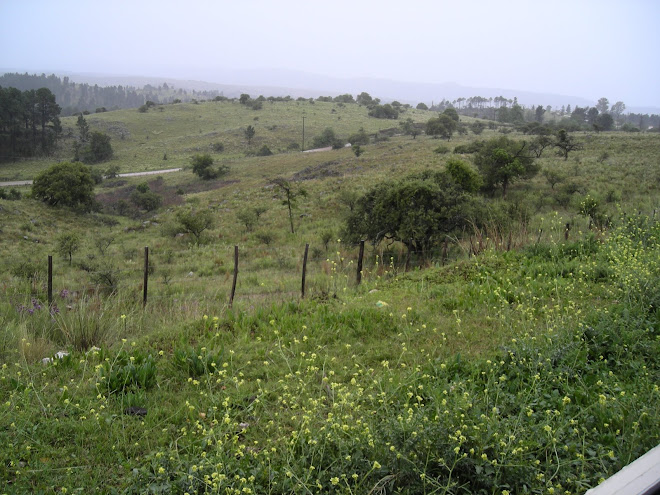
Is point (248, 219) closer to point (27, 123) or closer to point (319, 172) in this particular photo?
point (319, 172)

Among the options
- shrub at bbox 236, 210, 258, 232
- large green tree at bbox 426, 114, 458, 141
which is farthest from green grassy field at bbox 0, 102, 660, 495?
large green tree at bbox 426, 114, 458, 141

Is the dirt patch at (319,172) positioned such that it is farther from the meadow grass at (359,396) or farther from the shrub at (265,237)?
the meadow grass at (359,396)

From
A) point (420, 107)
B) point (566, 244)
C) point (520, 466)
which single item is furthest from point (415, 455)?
point (420, 107)

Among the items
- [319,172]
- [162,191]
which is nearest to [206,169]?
[162,191]

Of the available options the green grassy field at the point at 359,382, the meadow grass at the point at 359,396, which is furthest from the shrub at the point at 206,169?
the meadow grass at the point at 359,396

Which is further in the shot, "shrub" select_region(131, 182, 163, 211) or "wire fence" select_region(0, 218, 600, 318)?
"shrub" select_region(131, 182, 163, 211)

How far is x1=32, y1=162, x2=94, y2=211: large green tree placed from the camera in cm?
3584

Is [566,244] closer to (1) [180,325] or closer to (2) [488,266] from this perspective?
(2) [488,266]

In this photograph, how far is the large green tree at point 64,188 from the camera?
118ft

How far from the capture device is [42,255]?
→ 73.0 feet

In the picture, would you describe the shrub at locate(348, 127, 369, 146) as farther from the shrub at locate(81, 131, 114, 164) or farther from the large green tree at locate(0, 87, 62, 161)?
the large green tree at locate(0, 87, 62, 161)

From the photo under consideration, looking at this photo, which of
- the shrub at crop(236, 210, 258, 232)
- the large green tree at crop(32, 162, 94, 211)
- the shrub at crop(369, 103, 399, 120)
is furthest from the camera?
the shrub at crop(369, 103, 399, 120)

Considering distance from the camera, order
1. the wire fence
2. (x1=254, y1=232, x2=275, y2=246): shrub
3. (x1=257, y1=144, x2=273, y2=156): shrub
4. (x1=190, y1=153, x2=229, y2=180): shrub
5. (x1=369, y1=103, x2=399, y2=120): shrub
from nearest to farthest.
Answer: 1. the wire fence
2. (x1=254, y1=232, x2=275, y2=246): shrub
3. (x1=190, y1=153, x2=229, y2=180): shrub
4. (x1=257, y1=144, x2=273, y2=156): shrub
5. (x1=369, y1=103, x2=399, y2=120): shrub

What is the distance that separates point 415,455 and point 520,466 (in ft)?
2.29
